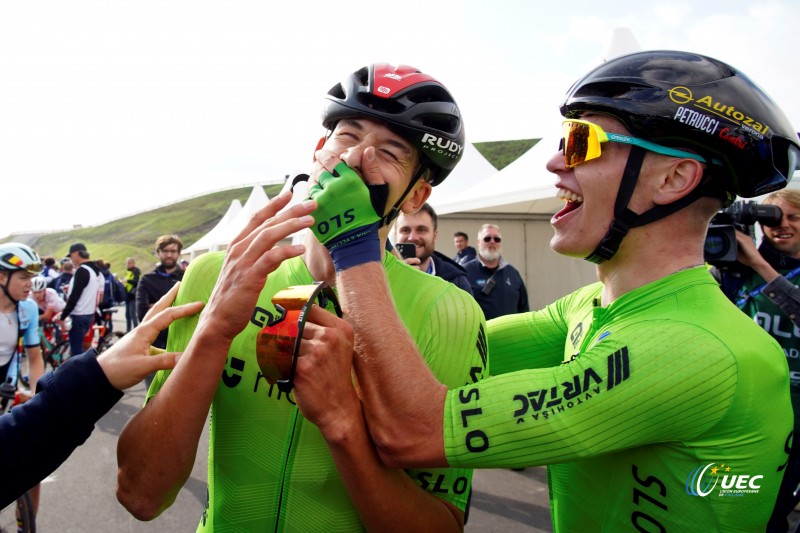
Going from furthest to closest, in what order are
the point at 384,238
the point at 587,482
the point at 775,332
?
the point at 775,332 → the point at 384,238 → the point at 587,482

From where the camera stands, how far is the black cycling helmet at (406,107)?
175cm

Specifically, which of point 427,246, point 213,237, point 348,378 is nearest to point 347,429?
point 348,378

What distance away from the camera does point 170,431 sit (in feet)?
4.70

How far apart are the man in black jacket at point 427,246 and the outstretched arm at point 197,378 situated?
13.8 feet

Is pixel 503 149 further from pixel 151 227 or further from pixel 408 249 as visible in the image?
pixel 408 249

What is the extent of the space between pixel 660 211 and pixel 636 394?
652 millimetres

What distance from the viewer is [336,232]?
4.73 feet

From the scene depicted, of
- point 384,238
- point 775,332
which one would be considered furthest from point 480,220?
point 384,238

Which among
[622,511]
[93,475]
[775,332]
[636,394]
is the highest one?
[636,394]

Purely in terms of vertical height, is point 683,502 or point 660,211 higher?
point 660,211

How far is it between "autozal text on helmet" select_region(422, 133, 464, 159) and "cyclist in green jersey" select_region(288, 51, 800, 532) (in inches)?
12.9

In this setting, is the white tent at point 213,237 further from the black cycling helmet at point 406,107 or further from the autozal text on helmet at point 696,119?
the autozal text on helmet at point 696,119

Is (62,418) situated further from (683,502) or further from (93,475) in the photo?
(93,475)

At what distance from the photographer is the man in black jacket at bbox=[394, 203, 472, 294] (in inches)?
221
